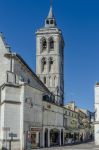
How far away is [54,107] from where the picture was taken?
80.3 m

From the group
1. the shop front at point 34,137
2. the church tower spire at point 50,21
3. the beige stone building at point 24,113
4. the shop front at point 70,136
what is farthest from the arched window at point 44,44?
the shop front at point 34,137

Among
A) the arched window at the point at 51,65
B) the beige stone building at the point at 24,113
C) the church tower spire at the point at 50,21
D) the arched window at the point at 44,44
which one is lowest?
the beige stone building at the point at 24,113

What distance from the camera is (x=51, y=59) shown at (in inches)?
5118

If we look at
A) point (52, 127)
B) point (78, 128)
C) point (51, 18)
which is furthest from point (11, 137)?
point (51, 18)

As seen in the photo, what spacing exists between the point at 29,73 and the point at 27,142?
2052 cm

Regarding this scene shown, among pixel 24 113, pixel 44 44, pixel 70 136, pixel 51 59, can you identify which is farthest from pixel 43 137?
pixel 44 44

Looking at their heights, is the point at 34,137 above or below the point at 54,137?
above

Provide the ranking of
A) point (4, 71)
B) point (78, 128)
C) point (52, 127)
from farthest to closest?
point (78, 128)
point (52, 127)
point (4, 71)

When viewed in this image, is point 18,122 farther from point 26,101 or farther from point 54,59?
point 54,59

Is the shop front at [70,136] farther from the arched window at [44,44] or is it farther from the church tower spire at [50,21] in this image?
the church tower spire at [50,21]

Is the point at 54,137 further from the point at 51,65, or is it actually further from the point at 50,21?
the point at 50,21

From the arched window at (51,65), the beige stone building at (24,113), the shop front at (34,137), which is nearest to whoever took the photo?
the beige stone building at (24,113)

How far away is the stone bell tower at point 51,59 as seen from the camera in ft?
416

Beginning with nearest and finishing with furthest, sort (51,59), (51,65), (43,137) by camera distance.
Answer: (43,137) → (51,65) → (51,59)
